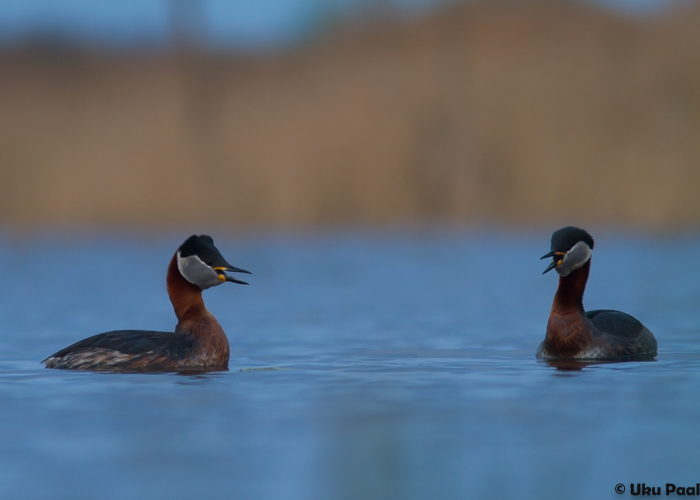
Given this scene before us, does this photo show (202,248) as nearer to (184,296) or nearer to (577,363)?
(184,296)

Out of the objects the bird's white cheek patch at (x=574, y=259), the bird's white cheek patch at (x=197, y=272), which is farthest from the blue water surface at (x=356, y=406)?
the bird's white cheek patch at (x=574, y=259)

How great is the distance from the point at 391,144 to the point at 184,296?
10.6 metres

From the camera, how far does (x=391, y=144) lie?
1870cm

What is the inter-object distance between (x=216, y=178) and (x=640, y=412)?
43.6 ft

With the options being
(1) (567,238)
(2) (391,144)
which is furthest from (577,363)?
(2) (391,144)

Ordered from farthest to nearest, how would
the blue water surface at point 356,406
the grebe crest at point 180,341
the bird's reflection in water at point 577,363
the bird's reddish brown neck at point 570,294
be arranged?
1. the bird's reddish brown neck at point 570,294
2. the grebe crest at point 180,341
3. the bird's reflection in water at point 577,363
4. the blue water surface at point 356,406

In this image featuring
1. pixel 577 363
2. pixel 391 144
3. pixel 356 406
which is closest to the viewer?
pixel 356 406

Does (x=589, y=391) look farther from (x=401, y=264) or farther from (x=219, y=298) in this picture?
(x=401, y=264)

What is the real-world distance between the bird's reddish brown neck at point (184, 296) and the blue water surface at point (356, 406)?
49cm

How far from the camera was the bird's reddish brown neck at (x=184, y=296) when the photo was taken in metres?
8.48

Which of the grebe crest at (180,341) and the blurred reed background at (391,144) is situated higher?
the blurred reed background at (391,144)

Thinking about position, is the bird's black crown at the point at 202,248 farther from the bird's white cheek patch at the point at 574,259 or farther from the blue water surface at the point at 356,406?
the bird's white cheek patch at the point at 574,259

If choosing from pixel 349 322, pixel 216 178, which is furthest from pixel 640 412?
pixel 216 178

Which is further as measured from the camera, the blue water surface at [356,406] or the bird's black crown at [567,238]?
the bird's black crown at [567,238]
